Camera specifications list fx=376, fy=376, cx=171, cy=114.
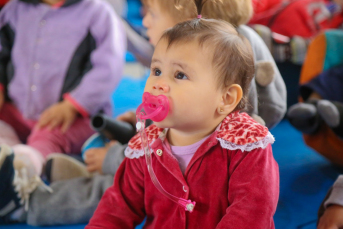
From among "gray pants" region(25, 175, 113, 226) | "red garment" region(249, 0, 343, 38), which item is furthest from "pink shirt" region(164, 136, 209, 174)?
"red garment" region(249, 0, 343, 38)

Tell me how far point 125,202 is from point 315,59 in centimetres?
87

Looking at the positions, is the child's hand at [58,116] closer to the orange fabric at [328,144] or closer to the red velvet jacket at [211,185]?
the red velvet jacket at [211,185]

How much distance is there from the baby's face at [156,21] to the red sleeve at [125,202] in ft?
0.82

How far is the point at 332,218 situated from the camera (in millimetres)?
712

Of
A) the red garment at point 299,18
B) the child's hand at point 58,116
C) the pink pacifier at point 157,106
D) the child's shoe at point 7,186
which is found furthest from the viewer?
the red garment at point 299,18

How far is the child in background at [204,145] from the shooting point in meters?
0.54

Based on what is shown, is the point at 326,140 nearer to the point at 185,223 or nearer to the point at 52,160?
the point at 185,223

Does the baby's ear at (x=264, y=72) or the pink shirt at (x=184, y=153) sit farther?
the baby's ear at (x=264, y=72)

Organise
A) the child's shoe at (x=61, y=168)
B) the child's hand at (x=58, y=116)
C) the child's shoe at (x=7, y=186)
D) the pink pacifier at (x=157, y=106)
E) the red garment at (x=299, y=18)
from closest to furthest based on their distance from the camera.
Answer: the pink pacifier at (x=157, y=106) < the child's shoe at (x=7, y=186) < the child's shoe at (x=61, y=168) < the child's hand at (x=58, y=116) < the red garment at (x=299, y=18)

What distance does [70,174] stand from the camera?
991mm

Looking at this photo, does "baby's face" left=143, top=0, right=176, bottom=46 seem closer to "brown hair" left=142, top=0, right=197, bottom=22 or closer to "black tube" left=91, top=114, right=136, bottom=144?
"brown hair" left=142, top=0, right=197, bottom=22

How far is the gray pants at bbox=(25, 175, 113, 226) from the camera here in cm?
85

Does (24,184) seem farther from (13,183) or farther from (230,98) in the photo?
(230,98)

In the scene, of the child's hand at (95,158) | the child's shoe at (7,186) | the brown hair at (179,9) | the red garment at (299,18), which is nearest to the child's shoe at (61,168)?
the child's hand at (95,158)
